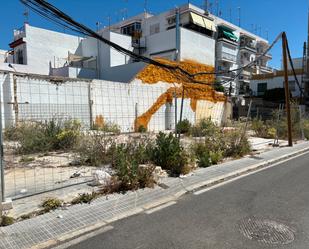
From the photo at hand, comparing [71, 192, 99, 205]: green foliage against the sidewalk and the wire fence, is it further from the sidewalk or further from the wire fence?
the wire fence

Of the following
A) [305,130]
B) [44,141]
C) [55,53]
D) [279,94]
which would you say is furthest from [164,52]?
[44,141]

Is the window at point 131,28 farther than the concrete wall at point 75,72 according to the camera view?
Yes

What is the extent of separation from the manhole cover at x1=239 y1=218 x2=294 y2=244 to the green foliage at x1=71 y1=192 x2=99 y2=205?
286cm

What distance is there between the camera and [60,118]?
471 inches

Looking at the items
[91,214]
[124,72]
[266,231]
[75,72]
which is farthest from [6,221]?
[75,72]

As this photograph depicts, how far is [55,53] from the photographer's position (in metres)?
31.6

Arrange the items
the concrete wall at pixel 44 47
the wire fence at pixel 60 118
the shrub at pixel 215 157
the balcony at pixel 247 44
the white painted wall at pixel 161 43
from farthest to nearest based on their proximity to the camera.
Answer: the balcony at pixel 247 44 < the white painted wall at pixel 161 43 < the concrete wall at pixel 44 47 < the shrub at pixel 215 157 < the wire fence at pixel 60 118

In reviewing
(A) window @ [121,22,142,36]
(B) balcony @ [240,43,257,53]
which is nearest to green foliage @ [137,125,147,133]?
(A) window @ [121,22,142,36]

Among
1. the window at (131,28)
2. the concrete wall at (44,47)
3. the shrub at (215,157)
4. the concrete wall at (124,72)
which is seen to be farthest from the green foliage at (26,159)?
the window at (131,28)

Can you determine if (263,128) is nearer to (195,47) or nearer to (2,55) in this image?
(195,47)

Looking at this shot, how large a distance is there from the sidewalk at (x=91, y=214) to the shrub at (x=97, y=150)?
2379 mm

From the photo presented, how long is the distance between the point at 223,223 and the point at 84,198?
8.83 ft

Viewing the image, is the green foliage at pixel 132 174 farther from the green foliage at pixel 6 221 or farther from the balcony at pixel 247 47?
the balcony at pixel 247 47

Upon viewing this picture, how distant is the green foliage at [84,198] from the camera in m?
5.27
